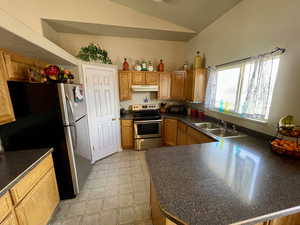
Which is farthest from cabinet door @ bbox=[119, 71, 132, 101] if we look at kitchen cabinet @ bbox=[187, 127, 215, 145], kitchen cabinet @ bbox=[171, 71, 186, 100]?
kitchen cabinet @ bbox=[187, 127, 215, 145]

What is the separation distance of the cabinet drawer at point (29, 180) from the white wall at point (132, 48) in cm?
269

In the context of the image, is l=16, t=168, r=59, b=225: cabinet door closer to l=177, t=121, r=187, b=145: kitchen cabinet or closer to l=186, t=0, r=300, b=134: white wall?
l=177, t=121, r=187, b=145: kitchen cabinet

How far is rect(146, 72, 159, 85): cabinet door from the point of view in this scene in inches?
131

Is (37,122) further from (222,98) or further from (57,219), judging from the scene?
(222,98)

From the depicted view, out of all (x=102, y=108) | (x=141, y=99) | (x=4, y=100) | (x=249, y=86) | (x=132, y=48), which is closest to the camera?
(x=4, y=100)

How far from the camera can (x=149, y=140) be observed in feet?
10.7

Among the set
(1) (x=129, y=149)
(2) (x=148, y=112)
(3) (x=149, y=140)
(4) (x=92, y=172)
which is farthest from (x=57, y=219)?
(2) (x=148, y=112)

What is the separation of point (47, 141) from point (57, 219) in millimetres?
973

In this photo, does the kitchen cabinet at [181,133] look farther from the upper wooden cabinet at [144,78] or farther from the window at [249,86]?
the upper wooden cabinet at [144,78]

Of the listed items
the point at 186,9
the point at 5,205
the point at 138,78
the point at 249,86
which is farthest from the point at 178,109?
the point at 5,205

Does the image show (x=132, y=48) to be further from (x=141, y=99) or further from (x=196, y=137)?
(x=196, y=137)

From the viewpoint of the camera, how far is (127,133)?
324 cm

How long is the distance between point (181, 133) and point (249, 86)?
154 cm

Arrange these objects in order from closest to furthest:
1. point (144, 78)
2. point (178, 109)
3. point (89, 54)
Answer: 1. point (89, 54)
2. point (144, 78)
3. point (178, 109)
